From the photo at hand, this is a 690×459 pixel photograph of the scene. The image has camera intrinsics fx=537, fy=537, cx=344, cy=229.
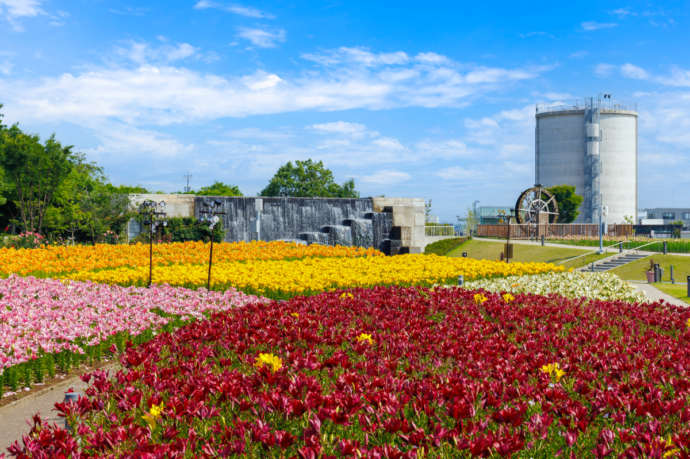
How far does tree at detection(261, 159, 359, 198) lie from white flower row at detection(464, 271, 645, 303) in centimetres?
4916

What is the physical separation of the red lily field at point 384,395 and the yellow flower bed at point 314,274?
559cm

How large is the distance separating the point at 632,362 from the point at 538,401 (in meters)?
1.65

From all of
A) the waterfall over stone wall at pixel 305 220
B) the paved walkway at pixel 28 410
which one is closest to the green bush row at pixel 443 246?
the waterfall over stone wall at pixel 305 220

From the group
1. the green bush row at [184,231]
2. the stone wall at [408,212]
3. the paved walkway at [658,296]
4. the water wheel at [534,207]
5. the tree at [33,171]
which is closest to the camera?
the paved walkway at [658,296]

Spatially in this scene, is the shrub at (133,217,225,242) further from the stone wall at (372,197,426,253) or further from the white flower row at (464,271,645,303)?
the white flower row at (464,271,645,303)

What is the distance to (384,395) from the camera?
365 centimetres

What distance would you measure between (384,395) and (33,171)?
3104cm

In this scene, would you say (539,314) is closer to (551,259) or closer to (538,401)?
(538,401)

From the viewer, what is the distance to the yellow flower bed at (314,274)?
39.8ft

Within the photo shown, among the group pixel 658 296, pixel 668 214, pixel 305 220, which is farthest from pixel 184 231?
pixel 668 214

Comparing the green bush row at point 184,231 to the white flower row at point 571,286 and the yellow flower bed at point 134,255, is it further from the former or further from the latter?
the white flower row at point 571,286

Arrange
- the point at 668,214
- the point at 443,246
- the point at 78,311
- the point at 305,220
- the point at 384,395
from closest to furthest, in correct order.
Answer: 1. the point at 384,395
2. the point at 78,311
3. the point at 305,220
4. the point at 443,246
5. the point at 668,214

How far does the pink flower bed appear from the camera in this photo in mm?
7289

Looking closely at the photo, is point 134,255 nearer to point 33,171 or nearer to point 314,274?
point 314,274
